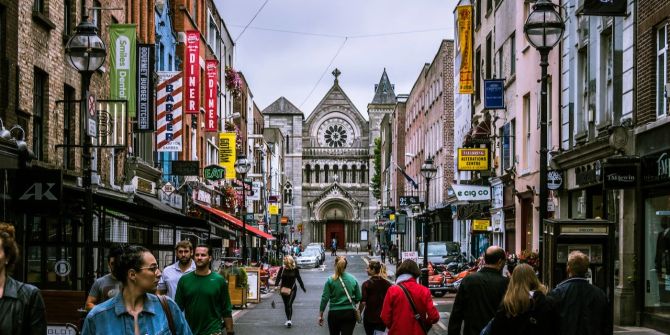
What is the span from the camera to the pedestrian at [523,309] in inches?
332

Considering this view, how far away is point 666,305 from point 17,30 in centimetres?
1208

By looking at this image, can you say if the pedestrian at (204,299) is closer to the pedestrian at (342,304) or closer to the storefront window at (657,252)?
the pedestrian at (342,304)

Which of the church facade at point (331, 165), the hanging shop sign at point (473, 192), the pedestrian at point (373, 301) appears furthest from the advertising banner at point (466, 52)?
the church facade at point (331, 165)

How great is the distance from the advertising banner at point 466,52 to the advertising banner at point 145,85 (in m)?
18.5

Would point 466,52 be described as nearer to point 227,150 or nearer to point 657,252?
point 227,150

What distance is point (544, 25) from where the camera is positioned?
14.4 m

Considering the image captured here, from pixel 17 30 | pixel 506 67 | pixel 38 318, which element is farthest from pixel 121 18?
pixel 38 318

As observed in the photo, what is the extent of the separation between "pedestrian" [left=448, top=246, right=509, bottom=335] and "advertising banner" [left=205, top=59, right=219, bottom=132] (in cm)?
3478

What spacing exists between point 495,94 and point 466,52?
8446 millimetres

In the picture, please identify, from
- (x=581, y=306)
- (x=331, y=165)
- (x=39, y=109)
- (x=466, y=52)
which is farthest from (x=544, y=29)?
(x=331, y=165)

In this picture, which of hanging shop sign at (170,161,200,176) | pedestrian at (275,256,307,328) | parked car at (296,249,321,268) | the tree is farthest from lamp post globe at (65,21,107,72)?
the tree

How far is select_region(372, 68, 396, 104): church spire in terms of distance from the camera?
12444 cm

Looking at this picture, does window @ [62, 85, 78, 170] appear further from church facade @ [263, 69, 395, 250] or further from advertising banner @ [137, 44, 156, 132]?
church facade @ [263, 69, 395, 250]

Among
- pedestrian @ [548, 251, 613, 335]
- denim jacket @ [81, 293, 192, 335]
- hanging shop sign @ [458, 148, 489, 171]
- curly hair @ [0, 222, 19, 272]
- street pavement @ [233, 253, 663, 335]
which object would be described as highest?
hanging shop sign @ [458, 148, 489, 171]
